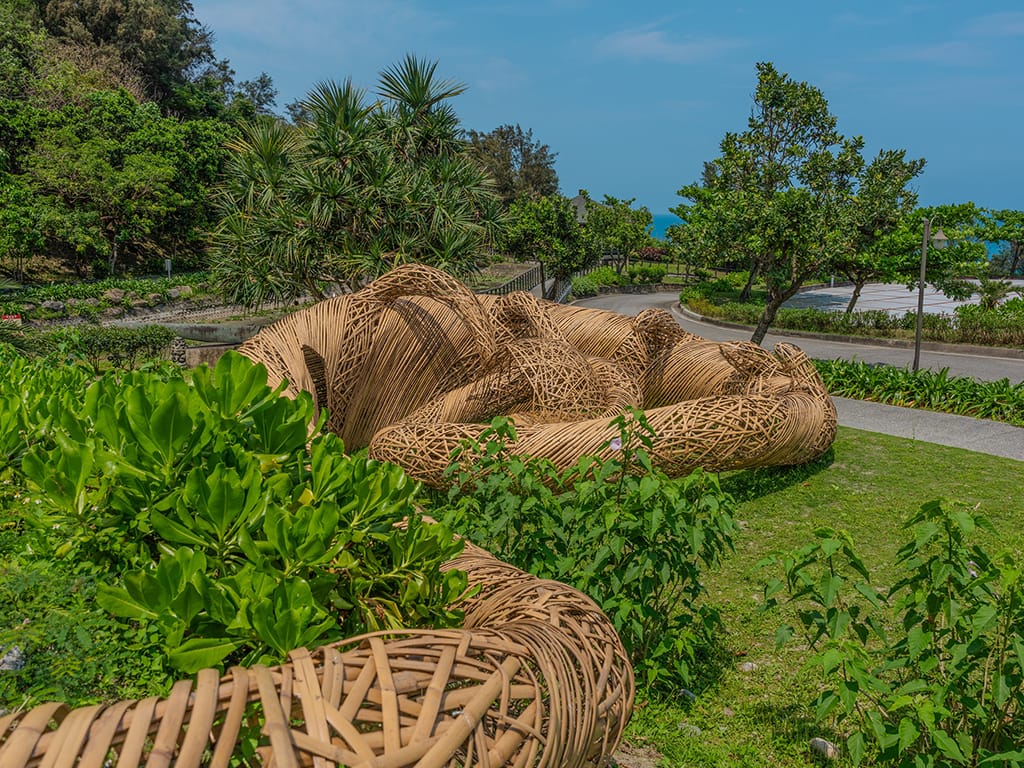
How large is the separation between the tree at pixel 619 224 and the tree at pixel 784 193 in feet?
56.2

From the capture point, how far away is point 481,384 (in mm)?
6770

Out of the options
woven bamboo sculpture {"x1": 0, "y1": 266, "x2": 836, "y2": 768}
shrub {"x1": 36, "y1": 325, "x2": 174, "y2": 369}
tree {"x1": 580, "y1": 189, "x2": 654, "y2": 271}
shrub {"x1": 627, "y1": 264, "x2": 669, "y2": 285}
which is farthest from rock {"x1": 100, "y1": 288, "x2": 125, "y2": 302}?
shrub {"x1": 627, "y1": 264, "x2": 669, "y2": 285}

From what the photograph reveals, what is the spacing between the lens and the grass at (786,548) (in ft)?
9.88

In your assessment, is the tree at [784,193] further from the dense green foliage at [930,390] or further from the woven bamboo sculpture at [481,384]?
the woven bamboo sculpture at [481,384]

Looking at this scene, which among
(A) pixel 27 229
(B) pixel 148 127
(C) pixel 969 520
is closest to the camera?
(C) pixel 969 520

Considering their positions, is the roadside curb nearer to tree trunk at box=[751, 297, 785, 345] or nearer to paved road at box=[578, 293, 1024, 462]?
paved road at box=[578, 293, 1024, 462]

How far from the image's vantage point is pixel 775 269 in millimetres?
12727

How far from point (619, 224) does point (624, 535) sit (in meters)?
34.2

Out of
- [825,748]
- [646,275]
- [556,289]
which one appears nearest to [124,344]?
[825,748]

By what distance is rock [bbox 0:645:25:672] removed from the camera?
1.28m

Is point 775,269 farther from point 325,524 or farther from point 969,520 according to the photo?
point 325,524

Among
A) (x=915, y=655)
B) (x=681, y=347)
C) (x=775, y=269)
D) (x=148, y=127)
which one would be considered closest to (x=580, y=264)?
(x=775, y=269)

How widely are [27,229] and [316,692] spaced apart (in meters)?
27.3

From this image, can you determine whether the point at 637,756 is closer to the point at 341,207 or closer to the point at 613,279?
the point at 341,207
